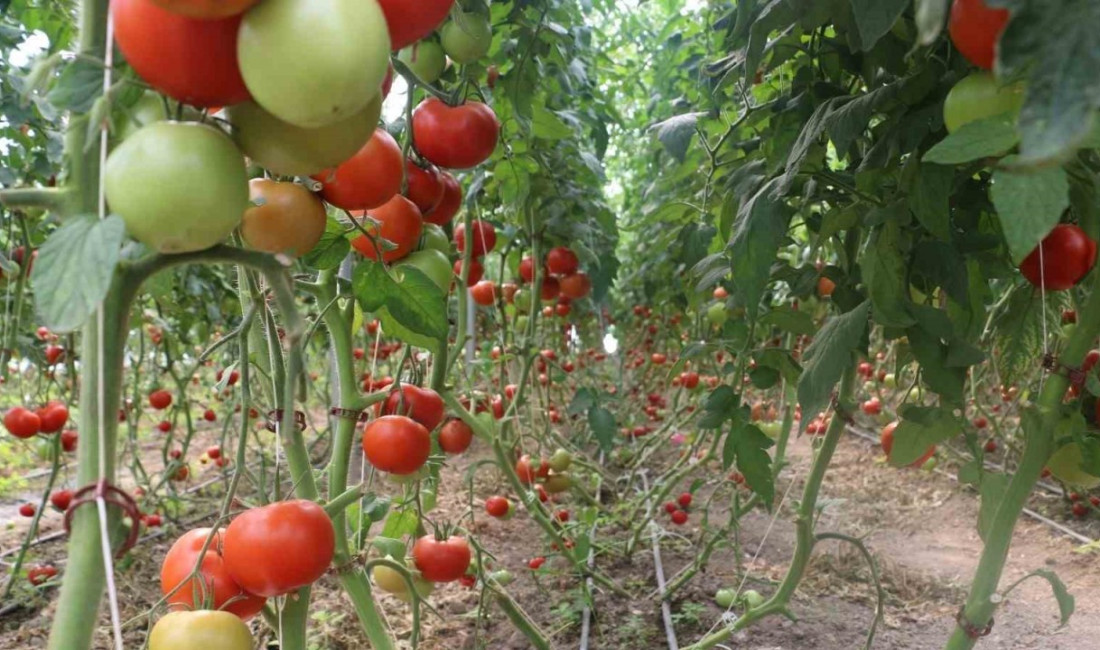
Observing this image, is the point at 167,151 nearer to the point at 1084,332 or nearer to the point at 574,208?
the point at 1084,332

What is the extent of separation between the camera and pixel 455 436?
1617 mm

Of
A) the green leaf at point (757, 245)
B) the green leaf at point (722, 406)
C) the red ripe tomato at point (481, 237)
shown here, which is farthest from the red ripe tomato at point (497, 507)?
the green leaf at point (757, 245)

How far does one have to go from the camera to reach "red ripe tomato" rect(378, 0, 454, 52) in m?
0.41

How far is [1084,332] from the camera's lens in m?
0.82

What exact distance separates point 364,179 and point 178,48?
0.25 metres

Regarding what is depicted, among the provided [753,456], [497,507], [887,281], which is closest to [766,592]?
[497,507]

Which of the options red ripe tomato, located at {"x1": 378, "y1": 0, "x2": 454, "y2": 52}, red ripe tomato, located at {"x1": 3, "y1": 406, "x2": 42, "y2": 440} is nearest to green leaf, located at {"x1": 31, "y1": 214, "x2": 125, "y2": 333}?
red ripe tomato, located at {"x1": 378, "y1": 0, "x2": 454, "y2": 52}

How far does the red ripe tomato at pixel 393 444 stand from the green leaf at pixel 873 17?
718 millimetres

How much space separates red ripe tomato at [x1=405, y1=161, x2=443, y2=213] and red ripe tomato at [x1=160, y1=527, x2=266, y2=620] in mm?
423

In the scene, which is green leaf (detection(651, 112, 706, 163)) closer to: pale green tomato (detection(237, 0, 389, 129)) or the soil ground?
the soil ground

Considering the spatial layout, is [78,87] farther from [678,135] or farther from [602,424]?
[602,424]

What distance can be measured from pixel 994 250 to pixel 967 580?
202 centimetres

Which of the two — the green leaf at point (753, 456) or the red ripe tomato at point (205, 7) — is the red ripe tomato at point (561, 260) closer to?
the green leaf at point (753, 456)

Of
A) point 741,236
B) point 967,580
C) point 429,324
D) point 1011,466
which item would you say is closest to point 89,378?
point 429,324
